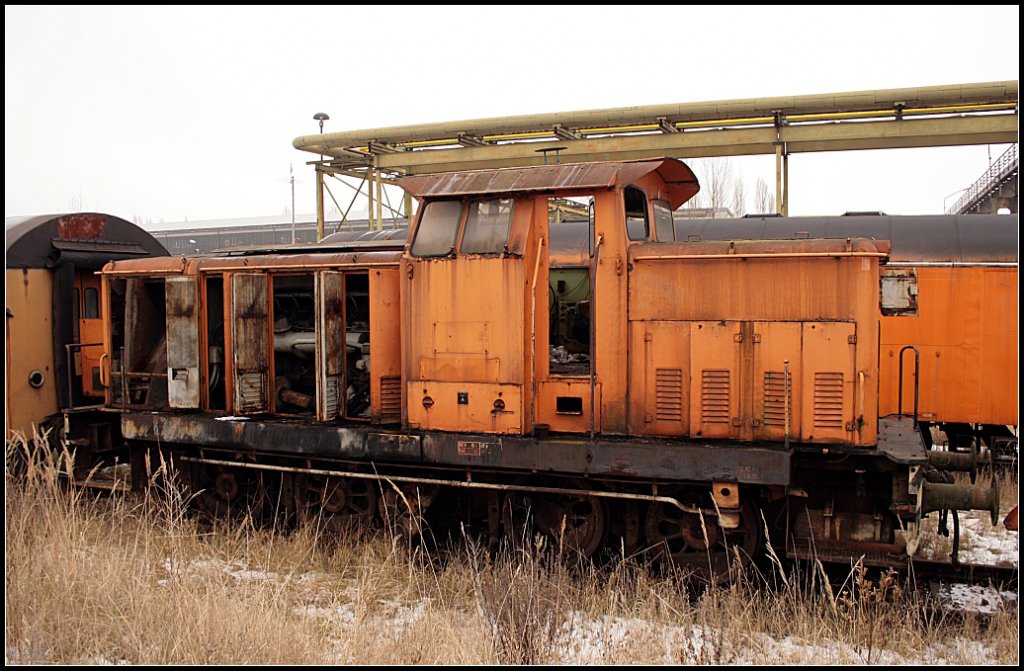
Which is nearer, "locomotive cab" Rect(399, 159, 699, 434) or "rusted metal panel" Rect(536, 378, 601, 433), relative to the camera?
"locomotive cab" Rect(399, 159, 699, 434)

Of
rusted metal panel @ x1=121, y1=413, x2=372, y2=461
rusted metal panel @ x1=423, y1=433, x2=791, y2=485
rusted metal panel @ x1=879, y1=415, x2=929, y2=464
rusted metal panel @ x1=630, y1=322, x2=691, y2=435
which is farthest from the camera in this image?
rusted metal panel @ x1=121, y1=413, x2=372, y2=461

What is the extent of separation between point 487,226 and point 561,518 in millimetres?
2633

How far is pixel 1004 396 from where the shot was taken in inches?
382

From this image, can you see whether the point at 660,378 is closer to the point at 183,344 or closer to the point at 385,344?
the point at 385,344

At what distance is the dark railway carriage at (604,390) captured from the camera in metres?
5.92

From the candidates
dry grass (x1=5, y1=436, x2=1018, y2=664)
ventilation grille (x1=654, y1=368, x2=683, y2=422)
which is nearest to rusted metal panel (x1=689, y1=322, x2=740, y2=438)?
ventilation grille (x1=654, y1=368, x2=683, y2=422)

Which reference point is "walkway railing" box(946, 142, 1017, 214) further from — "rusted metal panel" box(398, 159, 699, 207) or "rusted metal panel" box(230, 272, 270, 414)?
"rusted metal panel" box(230, 272, 270, 414)

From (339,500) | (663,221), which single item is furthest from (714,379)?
(339,500)

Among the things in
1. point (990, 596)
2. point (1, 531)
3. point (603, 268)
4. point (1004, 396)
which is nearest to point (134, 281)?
point (1, 531)

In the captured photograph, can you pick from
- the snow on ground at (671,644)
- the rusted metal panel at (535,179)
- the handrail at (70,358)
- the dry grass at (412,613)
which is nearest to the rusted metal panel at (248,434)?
the dry grass at (412,613)

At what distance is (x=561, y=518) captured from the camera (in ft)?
22.2

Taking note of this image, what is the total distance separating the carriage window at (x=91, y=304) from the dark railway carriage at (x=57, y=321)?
1 cm

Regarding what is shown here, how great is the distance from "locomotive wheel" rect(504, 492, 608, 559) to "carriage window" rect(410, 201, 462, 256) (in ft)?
7.41

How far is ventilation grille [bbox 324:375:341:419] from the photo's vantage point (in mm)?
7105
